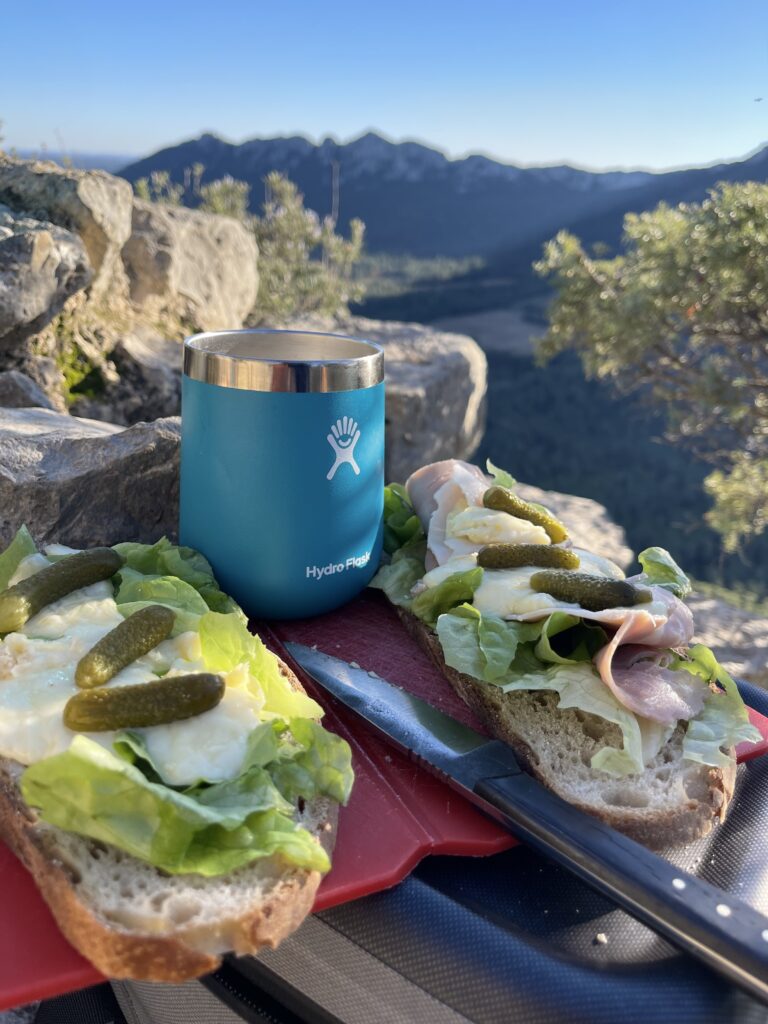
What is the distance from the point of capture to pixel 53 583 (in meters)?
1.54

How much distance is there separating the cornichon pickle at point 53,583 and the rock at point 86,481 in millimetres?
312

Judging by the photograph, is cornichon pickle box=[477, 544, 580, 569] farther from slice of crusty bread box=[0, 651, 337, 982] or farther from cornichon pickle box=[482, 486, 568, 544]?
slice of crusty bread box=[0, 651, 337, 982]

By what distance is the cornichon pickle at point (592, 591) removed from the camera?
1583 millimetres

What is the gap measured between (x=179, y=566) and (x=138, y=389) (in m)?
1.83

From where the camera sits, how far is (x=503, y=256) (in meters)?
22.6

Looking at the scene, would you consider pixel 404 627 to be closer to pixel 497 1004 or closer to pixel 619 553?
pixel 497 1004

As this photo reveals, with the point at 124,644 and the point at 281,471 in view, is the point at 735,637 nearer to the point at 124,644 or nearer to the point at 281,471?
the point at 281,471

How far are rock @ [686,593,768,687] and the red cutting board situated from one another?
11.2 ft

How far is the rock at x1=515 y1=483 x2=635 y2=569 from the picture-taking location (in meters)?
6.35

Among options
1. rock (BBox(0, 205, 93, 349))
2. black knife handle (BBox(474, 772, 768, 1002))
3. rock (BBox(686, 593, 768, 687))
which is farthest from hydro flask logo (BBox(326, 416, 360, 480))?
rock (BBox(686, 593, 768, 687))

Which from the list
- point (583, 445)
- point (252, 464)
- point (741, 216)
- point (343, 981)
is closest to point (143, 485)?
point (252, 464)

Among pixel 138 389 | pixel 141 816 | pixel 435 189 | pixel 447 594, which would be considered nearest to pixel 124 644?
pixel 141 816

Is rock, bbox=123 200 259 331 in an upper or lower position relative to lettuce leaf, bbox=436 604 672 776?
upper

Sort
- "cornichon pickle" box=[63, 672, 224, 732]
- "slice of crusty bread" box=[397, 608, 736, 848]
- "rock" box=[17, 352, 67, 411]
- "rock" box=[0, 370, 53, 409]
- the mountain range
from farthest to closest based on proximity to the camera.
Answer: the mountain range < "rock" box=[17, 352, 67, 411] < "rock" box=[0, 370, 53, 409] < "slice of crusty bread" box=[397, 608, 736, 848] < "cornichon pickle" box=[63, 672, 224, 732]
